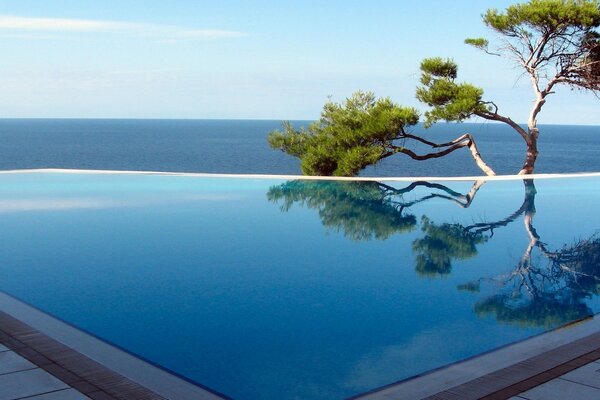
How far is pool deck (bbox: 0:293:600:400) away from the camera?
10.9ft

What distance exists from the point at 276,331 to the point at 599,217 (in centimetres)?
668

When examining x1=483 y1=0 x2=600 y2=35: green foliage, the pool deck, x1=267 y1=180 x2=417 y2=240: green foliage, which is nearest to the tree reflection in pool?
x1=267 y1=180 x2=417 y2=240: green foliage

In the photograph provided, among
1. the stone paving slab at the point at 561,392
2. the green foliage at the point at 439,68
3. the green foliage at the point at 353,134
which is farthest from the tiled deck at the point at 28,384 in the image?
the green foliage at the point at 439,68

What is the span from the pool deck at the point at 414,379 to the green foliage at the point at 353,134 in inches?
515

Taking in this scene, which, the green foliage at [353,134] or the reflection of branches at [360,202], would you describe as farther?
the green foliage at [353,134]

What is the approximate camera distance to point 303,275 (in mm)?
6426

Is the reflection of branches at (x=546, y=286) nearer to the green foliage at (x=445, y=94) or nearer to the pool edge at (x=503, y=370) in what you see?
the pool edge at (x=503, y=370)

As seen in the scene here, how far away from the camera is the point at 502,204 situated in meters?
10.8

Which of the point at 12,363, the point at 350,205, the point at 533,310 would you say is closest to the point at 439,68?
the point at 350,205

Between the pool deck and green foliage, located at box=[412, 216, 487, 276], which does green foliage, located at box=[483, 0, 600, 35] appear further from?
the pool deck

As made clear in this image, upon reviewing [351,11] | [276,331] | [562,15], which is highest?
[351,11]

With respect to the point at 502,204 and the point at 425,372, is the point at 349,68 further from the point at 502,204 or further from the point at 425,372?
the point at 425,372

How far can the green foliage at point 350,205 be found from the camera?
885 centimetres

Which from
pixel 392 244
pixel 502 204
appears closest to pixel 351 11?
pixel 502 204
